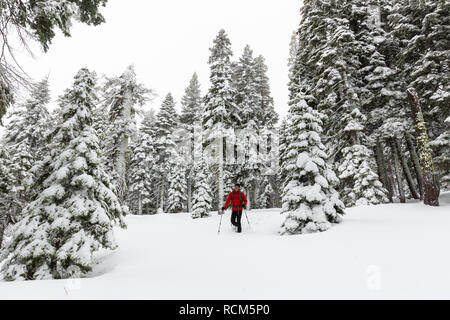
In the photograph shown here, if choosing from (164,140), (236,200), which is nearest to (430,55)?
(236,200)

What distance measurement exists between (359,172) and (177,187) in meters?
22.5

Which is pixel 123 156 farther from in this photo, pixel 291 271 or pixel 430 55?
pixel 430 55

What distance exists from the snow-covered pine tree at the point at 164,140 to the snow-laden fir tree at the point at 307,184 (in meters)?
23.9

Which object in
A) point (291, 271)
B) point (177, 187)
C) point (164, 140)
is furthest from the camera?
point (164, 140)

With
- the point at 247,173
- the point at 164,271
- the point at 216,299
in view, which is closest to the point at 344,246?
the point at 216,299

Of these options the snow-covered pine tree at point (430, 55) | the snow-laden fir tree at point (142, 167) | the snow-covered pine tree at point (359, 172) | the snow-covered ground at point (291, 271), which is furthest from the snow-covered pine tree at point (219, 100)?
the snow-covered ground at point (291, 271)

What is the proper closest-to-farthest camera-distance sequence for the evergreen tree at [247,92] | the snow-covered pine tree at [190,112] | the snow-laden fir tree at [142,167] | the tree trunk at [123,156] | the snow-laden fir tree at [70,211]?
the snow-laden fir tree at [70,211] → the tree trunk at [123,156] → the evergreen tree at [247,92] → the snow-laden fir tree at [142,167] → the snow-covered pine tree at [190,112]

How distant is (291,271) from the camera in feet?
15.8

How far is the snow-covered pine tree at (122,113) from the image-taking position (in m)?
14.6

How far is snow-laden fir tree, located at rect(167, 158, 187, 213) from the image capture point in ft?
103

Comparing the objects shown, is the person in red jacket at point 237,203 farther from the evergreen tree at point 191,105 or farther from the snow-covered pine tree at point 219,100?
the evergreen tree at point 191,105

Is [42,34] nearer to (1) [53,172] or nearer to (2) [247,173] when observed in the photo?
(1) [53,172]

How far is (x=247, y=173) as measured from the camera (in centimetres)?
2694
